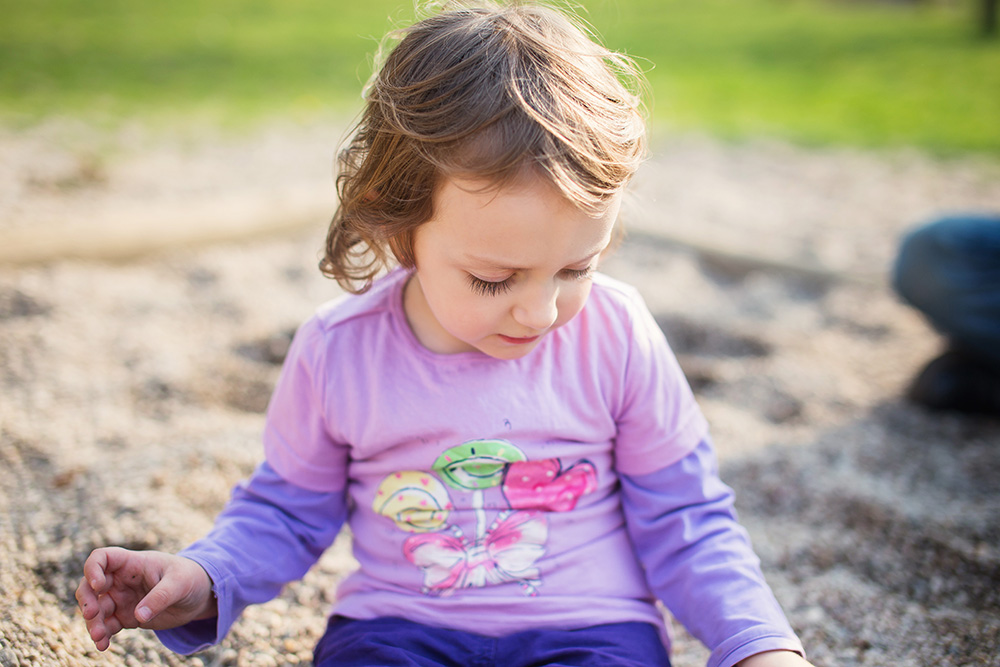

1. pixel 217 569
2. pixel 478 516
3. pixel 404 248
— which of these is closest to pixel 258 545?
pixel 217 569

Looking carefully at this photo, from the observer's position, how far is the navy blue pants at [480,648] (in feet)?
4.54

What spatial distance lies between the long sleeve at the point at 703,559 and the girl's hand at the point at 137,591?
2.60ft

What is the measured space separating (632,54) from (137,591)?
8868 mm

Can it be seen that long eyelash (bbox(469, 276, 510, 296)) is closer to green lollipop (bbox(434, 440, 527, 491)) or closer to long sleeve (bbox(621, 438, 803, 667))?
green lollipop (bbox(434, 440, 527, 491))

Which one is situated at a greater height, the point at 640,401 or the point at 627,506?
the point at 640,401

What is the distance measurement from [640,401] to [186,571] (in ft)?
2.74

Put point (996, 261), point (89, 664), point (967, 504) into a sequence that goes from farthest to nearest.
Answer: point (996, 261)
point (967, 504)
point (89, 664)

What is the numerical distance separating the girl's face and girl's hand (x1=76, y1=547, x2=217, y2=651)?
604 mm

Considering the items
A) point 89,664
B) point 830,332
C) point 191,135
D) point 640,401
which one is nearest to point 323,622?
point 89,664

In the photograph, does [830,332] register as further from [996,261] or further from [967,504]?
[967,504]

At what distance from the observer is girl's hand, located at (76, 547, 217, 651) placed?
1.28 m

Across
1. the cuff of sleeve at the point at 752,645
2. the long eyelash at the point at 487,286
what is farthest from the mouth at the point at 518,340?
the cuff of sleeve at the point at 752,645

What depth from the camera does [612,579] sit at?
155 cm

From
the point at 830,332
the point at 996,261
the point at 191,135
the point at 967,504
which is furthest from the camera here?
the point at 191,135
